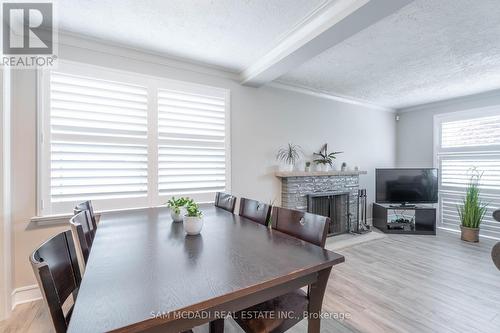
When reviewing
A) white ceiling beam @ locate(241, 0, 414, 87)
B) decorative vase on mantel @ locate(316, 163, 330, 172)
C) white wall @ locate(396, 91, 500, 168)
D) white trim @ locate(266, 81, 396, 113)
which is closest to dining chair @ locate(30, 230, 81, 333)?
white ceiling beam @ locate(241, 0, 414, 87)

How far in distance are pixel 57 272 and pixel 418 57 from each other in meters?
3.71

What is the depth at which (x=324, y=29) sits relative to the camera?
77.6 inches

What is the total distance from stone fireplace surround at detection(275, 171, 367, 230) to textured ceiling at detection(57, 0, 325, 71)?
1.86 m

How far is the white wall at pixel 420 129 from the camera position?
4324 millimetres

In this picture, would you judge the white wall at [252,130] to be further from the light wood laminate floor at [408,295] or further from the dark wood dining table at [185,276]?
the dark wood dining table at [185,276]

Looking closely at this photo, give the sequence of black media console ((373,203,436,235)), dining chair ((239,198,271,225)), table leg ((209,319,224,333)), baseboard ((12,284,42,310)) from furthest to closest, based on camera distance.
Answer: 1. black media console ((373,203,436,235))
2. baseboard ((12,284,42,310))
3. dining chair ((239,198,271,225))
4. table leg ((209,319,224,333))

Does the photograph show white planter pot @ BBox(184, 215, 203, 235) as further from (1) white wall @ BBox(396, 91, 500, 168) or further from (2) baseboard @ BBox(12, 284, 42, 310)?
(1) white wall @ BBox(396, 91, 500, 168)

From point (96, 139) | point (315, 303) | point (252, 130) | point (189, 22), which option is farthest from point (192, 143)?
point (315, 303)

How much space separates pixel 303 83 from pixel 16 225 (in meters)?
3.77

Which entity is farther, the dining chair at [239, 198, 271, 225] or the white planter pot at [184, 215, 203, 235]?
the dining chair at [239, 198, 271, 225]

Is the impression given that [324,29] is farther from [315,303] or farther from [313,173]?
[313,173]

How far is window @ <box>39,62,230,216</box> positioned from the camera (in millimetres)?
2273

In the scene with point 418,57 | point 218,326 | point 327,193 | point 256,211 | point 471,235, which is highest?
point 418,57

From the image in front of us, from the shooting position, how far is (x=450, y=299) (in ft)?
7.24
